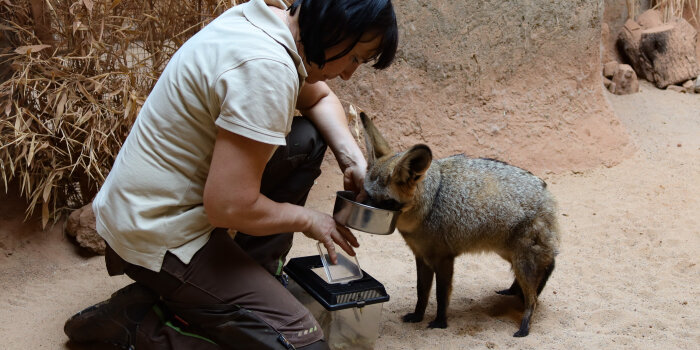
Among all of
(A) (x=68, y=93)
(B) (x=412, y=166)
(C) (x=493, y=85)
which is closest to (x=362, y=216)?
(B) (x=412, y=166)

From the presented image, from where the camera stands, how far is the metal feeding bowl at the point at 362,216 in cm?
261

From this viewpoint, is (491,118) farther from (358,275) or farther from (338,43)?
(338,43)

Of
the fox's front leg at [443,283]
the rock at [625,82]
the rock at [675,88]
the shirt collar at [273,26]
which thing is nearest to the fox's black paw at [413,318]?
the fox's front leg at [443,283]

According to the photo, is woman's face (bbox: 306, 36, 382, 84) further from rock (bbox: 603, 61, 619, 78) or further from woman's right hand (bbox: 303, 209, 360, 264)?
rock (bbox: 603, 61, 619, 78)

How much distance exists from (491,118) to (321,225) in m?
3.83

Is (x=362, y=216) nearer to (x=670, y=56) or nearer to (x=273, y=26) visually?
(x=273, y=26)

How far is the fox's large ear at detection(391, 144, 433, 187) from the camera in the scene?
2654 millimetres

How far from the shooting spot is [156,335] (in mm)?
2678

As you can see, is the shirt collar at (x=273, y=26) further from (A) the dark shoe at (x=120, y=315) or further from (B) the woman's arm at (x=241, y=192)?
(A) the dark shoe at (x=120, y=315)

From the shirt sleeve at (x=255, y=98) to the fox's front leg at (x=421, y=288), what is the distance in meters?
1.56

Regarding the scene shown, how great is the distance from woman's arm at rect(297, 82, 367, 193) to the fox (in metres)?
0.11

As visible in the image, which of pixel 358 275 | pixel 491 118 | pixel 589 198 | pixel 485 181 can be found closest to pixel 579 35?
pixel 491 118

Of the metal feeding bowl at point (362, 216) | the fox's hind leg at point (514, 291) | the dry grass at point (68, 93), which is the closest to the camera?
the metal feeding bowl at point (362, 216)

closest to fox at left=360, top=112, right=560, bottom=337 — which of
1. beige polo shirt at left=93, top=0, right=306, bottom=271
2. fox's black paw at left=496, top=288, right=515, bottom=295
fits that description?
fox's black paw at left=496, top=288, right=515, bottom=295
